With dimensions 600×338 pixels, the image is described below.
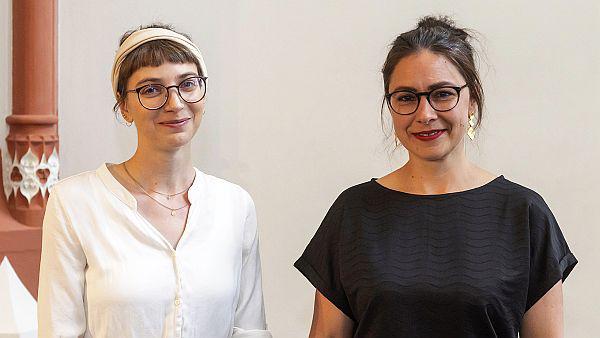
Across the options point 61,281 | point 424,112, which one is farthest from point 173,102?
point 424,112

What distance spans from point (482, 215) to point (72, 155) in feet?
6.15

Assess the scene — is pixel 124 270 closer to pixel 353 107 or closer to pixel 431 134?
pixel 431 134

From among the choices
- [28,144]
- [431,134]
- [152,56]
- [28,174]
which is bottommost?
[28,174]

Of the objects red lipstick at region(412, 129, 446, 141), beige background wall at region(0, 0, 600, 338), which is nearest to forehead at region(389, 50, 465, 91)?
red lipstick at region(412, 129, 446, 141)

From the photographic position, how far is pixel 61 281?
7.48 feet

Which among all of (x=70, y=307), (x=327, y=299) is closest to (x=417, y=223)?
(x=327, y=299)

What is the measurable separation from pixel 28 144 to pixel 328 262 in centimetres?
152

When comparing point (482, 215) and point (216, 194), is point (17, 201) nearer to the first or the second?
point (216, 194)

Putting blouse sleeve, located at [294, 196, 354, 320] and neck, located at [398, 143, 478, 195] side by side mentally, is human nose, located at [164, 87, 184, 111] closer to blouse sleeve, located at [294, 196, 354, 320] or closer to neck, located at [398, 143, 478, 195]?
blouse sleeve, located at [294, 196, 354, 320]

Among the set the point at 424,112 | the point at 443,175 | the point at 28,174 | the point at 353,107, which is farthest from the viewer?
the point at 353,107

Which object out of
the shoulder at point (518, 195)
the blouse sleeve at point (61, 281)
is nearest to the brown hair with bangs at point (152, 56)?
the blouse sleeve at point (61, 281)

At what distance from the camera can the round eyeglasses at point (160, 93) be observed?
232cm

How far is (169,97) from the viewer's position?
7.59ft

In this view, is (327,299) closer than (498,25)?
Yes
